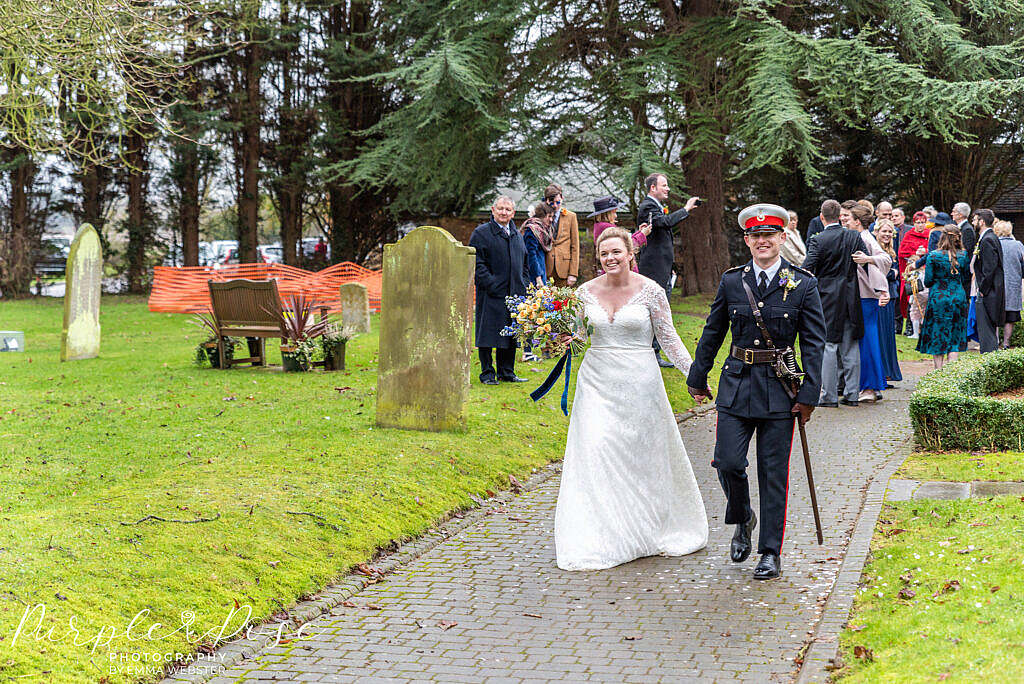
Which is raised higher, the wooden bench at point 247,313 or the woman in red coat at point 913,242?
the woman in red coat at point 913,242

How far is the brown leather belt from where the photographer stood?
651cm

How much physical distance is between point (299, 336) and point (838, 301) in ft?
21.9

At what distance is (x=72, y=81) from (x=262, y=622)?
40.9 feet

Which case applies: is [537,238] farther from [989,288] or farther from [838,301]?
[989,288]

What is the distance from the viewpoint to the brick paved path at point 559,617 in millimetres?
5160

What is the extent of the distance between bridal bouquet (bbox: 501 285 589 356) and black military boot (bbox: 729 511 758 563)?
1.58 m

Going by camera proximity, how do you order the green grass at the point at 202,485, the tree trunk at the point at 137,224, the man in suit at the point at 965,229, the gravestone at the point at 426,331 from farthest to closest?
the tree trunk at the point at 137,224 → the man in suit at the point at 965,229 → the gravestone at the point at 426,331 → the green grass at the point at 202,485

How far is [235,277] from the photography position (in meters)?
26.9

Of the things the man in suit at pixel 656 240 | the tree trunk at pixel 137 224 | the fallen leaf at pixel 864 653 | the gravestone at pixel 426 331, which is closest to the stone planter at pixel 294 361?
the gravestone at pixel 426 331

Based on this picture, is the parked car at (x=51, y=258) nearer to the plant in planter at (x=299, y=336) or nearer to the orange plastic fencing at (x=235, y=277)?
the orange plastic fencing at (x=235, y=277)

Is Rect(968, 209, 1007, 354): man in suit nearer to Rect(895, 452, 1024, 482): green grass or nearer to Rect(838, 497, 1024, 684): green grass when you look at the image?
Rect(895, 452, 1024, 482): green grass

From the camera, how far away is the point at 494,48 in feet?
82.9

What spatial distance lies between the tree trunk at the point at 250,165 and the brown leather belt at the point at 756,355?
2741 cm

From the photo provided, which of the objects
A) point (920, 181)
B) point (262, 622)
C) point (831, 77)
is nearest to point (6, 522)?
point (262, 622)
